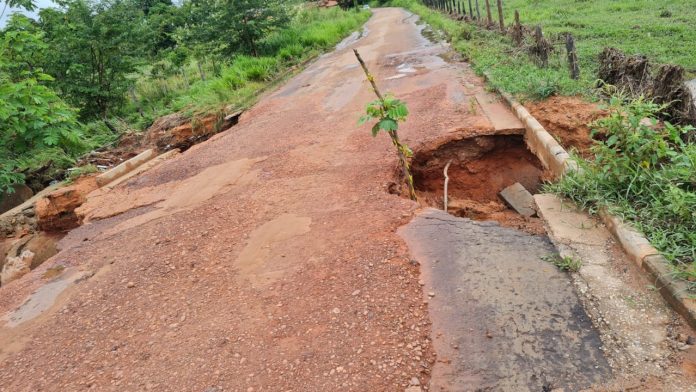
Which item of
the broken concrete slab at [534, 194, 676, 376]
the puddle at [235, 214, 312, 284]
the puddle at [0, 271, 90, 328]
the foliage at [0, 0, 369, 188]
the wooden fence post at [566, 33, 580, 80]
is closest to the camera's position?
the broken concrete slab at [534, 194, 676, 376]

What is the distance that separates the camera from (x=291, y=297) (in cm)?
318

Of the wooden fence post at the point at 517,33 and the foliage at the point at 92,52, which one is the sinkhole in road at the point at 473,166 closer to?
the wooden fence post at the point at 517,33

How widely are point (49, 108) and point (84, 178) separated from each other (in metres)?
1.17

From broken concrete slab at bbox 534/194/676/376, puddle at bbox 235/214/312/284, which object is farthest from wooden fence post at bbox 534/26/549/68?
puddle at bbox 235/214/312/284

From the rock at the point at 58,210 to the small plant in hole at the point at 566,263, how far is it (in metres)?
6.25

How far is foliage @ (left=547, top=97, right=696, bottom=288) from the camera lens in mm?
2799

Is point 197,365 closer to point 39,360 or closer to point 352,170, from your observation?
point 39,360

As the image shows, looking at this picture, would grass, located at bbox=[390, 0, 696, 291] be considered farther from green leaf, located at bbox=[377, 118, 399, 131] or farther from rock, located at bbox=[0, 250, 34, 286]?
→ rock, located at bbox=[0, 250, 34, 286]

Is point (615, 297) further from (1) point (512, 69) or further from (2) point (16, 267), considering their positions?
(2) point (16, 267)

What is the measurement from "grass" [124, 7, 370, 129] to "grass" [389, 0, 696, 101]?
199 inches

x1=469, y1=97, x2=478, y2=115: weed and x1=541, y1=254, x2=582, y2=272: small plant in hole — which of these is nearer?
x1=541, y1=254, x2=582, y2=272: small plant in hole

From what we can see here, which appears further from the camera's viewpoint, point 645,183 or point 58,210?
point 58,210

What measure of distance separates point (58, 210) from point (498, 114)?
6.46 metres

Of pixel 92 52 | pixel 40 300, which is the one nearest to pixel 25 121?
pixel 40 300
